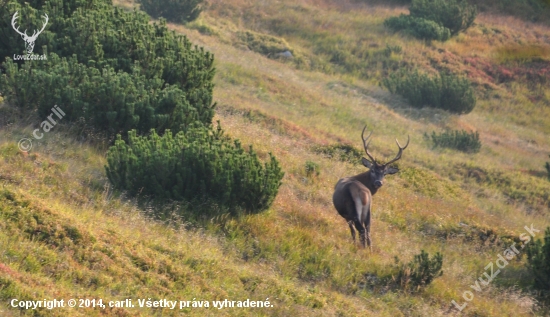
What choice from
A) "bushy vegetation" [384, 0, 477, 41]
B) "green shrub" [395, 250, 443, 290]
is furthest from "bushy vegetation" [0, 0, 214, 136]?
"bushy vegetation" [384, 0, 477, 41]

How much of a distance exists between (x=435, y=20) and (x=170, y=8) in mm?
13878

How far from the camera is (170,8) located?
32250 millimetres

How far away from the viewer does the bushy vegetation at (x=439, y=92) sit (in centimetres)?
2953

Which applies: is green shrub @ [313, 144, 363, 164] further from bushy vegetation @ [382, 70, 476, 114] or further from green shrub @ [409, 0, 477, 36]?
green shrub @ [409, 0, 477, 36]

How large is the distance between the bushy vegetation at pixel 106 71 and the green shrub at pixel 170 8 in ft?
48.9

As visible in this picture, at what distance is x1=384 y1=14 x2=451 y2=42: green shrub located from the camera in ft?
119

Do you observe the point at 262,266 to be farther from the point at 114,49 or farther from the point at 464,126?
the point at 464,126

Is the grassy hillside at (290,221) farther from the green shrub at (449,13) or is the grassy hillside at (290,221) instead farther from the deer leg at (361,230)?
the green shrub at (449,13)

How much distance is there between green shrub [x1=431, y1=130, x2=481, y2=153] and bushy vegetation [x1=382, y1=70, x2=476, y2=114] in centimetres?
454

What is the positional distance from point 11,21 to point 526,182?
14792 millimetres

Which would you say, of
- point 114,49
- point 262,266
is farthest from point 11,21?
point 262,266
